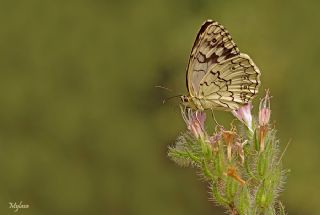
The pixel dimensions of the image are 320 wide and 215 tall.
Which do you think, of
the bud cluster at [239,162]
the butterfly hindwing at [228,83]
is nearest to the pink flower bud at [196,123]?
the bud cluster at [239,162]

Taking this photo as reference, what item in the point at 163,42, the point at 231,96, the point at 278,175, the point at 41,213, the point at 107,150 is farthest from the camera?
the point at 163,42

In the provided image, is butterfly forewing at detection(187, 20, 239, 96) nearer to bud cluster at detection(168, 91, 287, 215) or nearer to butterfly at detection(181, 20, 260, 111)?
butterfly at detection(181, 20, 260, 111)

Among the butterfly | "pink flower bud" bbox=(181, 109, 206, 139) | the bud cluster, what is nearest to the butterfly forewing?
the butterfly

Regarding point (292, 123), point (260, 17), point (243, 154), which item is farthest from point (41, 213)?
point (243, 154)

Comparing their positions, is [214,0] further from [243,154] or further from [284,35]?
[243,154]

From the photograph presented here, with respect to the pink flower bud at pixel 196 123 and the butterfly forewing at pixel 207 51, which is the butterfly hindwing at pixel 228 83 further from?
the pink flower bud at pixel 196 123

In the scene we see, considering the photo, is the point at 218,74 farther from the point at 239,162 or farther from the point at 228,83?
the point at 239,162
